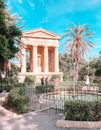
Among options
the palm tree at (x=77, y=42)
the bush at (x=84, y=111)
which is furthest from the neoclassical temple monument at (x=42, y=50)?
the bush at (x=84, y=111)

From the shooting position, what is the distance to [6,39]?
685 inches

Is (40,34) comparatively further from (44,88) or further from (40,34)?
(44,88)

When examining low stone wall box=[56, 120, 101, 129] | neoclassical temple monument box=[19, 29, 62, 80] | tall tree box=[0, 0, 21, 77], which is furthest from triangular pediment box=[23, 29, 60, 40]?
low stone wall box=[56, 120, 101, 129]

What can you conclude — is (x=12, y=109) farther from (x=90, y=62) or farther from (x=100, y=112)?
(x=90, y=62)

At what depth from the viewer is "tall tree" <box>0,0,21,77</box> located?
54.3 ft

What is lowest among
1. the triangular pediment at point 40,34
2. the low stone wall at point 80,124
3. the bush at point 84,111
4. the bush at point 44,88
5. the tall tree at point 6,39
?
the low stone wall at point 80,124

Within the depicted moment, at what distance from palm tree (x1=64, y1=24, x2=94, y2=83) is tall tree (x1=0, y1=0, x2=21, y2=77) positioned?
42.5ft

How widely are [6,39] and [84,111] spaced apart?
12.3 metres

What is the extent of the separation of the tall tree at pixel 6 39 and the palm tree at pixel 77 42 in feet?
42.5

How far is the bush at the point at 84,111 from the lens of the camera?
7.32 m

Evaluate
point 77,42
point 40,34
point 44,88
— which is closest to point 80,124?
point 44,88

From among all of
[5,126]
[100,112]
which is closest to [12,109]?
[5,126]

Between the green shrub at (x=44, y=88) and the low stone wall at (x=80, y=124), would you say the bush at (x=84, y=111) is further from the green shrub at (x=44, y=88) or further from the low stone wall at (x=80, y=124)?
the green shrub at (x=44, y=88)

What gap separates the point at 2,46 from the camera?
16.4m
